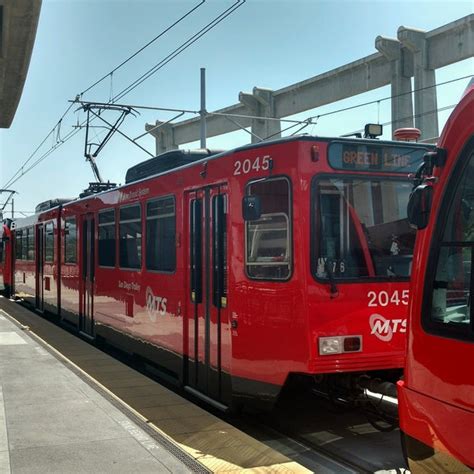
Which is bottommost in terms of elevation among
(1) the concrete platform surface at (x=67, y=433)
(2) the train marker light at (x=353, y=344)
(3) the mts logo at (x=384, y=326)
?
(1) the concrete platform surface at (x=67, y=433)

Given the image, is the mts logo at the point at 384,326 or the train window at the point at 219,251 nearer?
the mts logo at the point at 384,326

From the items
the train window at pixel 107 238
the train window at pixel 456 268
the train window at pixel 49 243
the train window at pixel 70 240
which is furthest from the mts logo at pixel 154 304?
the train window at pixel 49 243

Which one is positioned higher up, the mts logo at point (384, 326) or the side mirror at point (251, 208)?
the side mirror at point (251, 208)

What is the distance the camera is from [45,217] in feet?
49.2

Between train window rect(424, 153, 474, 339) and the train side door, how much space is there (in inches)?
540

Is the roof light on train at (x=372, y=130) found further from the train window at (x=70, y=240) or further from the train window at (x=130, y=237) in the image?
the train window at (x=70, y=240)

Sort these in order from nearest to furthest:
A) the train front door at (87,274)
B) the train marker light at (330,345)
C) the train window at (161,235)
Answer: the train marker light at (330,345)
the train window at (161,235)
the train front door at (87,274)

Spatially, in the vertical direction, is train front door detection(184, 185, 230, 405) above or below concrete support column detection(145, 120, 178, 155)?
below

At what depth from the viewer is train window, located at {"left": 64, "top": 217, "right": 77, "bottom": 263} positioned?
11922 millimetres

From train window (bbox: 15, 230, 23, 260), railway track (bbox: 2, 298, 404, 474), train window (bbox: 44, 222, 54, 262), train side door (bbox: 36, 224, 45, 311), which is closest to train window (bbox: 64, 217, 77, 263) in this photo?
train window (bbox: 44, 222, 54, 262)

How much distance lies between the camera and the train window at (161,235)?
285 inches

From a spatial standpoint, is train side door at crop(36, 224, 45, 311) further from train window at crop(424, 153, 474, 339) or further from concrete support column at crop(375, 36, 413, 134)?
concrete support column at crop(375, 36, 413, 134)

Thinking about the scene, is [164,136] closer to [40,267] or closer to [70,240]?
[40,267]

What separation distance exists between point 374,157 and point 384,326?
1.52m
